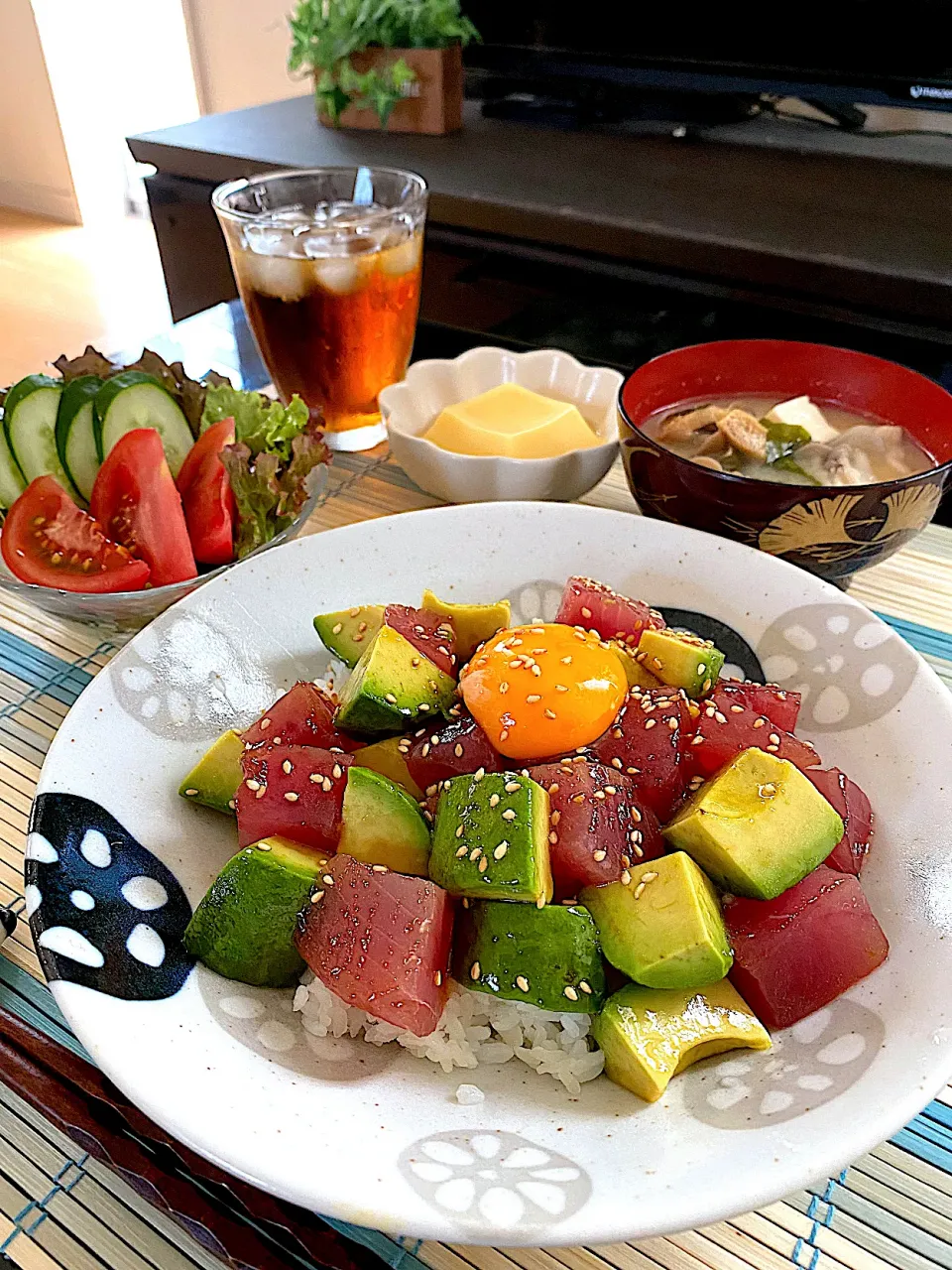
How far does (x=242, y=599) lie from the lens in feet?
4.67

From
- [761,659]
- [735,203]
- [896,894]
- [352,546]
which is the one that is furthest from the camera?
[735,203]

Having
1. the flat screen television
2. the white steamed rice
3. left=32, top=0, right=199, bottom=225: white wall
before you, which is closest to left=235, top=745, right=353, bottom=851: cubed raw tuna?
A: the white steamed rice

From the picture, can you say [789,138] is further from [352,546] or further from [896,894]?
[896,894]

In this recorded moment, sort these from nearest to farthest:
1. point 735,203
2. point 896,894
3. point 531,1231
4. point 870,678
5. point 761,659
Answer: point 531,1231, point 896,894, point 870,678, point 761,659, point 735,203

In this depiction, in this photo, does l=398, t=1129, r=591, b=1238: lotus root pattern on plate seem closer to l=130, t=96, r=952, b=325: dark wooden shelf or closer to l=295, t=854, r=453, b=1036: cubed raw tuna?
l=295, t=854, r=453, b=1036: cubed raw tuna

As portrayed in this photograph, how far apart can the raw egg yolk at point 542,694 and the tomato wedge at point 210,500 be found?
597 millimetres

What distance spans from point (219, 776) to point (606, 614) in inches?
21.0

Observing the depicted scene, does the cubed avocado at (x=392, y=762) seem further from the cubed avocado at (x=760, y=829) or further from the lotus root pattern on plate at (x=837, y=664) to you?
the lotus root pattern on plate at (x=837, y=664)

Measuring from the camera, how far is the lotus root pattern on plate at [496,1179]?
0.77 meters

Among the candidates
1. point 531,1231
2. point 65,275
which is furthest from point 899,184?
point 65,275

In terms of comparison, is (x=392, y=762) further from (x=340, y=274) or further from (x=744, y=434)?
(x=340, y=274)

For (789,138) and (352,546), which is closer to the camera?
(352,546)

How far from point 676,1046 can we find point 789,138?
3.40 metres

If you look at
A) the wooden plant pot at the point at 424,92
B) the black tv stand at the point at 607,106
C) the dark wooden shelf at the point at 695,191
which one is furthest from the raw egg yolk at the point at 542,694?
the wooden plant pot at the point at 424,92
